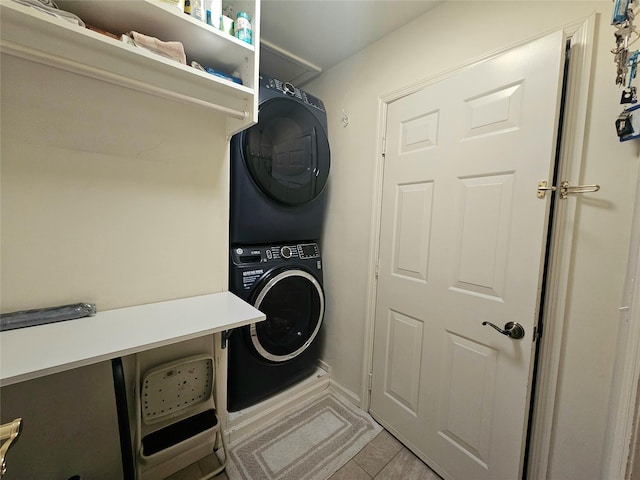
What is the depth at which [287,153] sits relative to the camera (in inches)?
62.9

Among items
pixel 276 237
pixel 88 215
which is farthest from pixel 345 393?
pixel 88 215

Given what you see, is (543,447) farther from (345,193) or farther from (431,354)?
(345,193)

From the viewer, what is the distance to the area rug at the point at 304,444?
1.30 m

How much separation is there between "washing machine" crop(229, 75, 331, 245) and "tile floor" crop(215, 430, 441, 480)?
131 centimetres

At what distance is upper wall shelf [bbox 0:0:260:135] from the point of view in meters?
0.71

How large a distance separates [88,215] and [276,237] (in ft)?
2.96

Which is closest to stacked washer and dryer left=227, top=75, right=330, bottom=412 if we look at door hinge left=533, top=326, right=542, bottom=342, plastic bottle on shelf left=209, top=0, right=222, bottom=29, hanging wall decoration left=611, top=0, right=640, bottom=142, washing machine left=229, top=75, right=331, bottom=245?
washing machine left=229, top=75, right=331, bottom=245

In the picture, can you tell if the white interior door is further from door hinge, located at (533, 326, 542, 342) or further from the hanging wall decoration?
the hanging wall decoration

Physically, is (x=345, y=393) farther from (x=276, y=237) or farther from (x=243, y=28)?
(x=243, y=28)

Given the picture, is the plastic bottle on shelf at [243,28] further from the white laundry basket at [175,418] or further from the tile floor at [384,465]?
the tile floor at [384,465]

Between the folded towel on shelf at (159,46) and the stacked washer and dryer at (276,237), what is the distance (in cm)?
51

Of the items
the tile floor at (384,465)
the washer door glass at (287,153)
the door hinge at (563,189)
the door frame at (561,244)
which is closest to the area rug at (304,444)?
the tile floor at (384,465)

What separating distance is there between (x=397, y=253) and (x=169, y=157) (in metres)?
1.28

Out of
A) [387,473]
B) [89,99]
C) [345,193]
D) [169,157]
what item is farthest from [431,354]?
[89,99]
